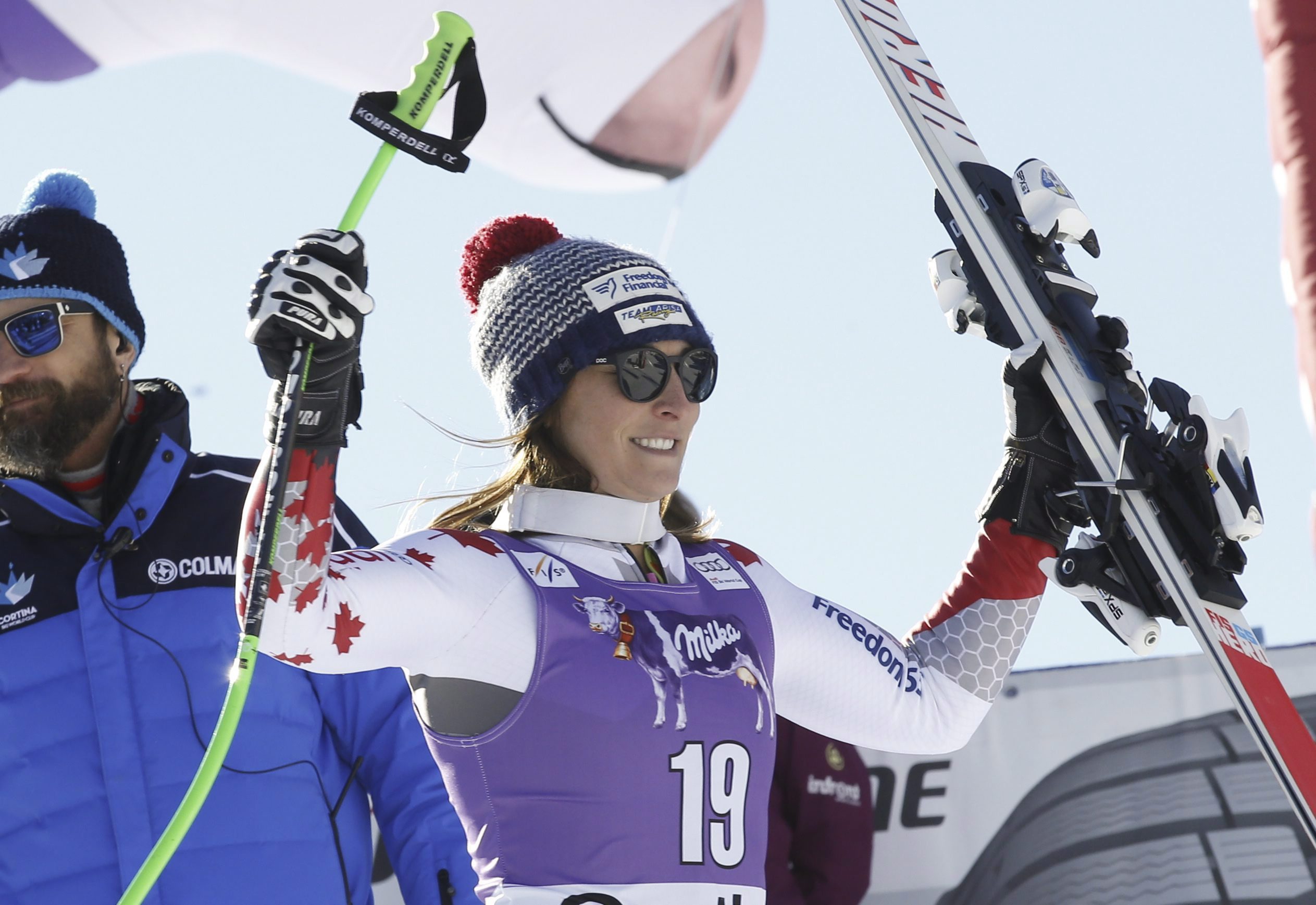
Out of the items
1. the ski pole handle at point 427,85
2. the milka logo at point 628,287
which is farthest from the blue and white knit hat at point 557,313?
the ski pole handle at point 427,85

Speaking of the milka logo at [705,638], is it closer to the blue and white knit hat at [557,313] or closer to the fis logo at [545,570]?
the fis logo at [545,570]

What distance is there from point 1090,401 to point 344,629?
128 centimetres

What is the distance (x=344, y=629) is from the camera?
207 cm

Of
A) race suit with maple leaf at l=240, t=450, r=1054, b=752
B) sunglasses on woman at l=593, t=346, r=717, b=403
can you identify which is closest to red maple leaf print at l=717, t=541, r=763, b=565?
race suit with maple leaf at l=240, t=450, r=1054, b=752

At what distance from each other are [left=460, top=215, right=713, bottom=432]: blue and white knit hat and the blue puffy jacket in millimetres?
443

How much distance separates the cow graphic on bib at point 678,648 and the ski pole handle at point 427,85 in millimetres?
693

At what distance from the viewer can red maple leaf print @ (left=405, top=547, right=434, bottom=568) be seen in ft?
7.48

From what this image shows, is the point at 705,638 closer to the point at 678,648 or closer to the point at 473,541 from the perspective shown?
the point at 678,648

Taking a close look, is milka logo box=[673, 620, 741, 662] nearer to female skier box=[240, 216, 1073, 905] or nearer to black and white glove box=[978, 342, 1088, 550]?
female skier box=[240, 216, 1073, 905]

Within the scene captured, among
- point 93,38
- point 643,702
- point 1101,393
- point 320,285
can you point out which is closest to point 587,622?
point 643,702

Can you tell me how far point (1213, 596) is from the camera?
2535 mm

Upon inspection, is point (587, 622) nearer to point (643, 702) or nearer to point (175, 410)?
point (643, 702)

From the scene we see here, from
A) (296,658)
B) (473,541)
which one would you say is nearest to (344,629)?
(296,658)

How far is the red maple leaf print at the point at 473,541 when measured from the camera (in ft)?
7.86
